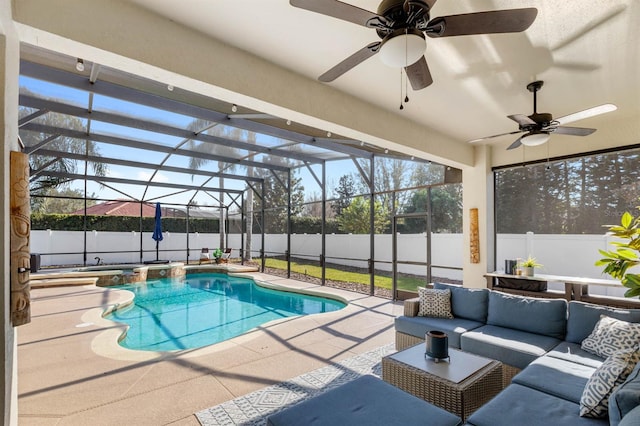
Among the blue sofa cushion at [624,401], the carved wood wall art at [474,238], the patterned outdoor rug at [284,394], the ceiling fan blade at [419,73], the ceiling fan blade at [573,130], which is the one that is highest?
the ceiling fan blade at [419,73]

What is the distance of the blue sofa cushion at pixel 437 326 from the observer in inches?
142

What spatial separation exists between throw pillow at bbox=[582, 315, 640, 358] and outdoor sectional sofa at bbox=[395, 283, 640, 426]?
8 cm

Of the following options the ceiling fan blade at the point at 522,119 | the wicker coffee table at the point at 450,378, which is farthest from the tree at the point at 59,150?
the ceiling fan blade at the point at 522,119

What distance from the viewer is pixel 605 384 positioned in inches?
74.6

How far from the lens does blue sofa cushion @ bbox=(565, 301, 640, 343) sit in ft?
9.98

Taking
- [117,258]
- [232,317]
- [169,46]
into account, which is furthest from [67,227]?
[169,46]

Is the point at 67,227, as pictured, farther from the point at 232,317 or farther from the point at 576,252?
the point at 576,252

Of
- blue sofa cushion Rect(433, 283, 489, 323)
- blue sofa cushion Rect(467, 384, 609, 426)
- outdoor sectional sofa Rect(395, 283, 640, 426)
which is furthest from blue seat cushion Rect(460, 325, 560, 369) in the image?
blue sofa cushion Rect(467, 384, 609, 426)

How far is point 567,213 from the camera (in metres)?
6.16

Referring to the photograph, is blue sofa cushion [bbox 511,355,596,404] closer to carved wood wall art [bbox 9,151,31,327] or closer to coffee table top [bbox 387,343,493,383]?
coffee table top [bbox 387,343,493,383]

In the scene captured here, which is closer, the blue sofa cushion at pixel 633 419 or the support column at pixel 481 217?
the blue sofa cushion at pixel 633 419

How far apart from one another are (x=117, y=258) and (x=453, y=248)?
1276 centimetres

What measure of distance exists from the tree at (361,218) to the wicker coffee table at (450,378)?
529 centimetres

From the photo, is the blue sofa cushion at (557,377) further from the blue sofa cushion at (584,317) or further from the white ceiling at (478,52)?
the white ceiling at (478,52)
